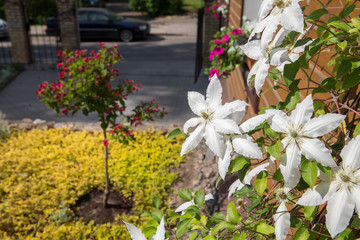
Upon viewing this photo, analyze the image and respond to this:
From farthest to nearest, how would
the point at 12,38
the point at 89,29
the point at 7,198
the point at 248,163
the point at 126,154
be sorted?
the point at 89,29 → the point at 12,38 → the point at 126,154 → the point at 7,198 → the point at 248,163

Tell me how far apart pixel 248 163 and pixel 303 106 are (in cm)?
29

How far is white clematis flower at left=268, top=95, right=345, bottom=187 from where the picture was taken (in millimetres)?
878

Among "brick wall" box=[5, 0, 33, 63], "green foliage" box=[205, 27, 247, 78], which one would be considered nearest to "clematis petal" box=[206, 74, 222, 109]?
"green foliage" box=[205, 27, 247, 78]

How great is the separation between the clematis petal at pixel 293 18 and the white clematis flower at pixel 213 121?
0.26 m

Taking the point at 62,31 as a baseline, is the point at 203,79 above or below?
below

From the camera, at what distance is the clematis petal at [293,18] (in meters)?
0.96

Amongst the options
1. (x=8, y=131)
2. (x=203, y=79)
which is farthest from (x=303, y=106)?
(x=203, y=79)

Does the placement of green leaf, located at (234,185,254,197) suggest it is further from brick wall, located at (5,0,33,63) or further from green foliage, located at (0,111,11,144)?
brick wall, located at (5,0,33,63)

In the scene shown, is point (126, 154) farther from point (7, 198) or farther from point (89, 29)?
point (89, 29)

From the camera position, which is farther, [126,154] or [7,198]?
[126,154]

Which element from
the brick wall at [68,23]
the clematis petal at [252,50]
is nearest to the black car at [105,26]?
the brick wall at [68,23]

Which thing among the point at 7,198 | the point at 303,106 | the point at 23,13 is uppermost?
the point at 303,106

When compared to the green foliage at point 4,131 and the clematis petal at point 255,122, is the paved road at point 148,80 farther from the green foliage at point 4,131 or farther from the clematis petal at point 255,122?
the clematis petal at point 255,122

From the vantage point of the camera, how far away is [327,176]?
92 centimetres
